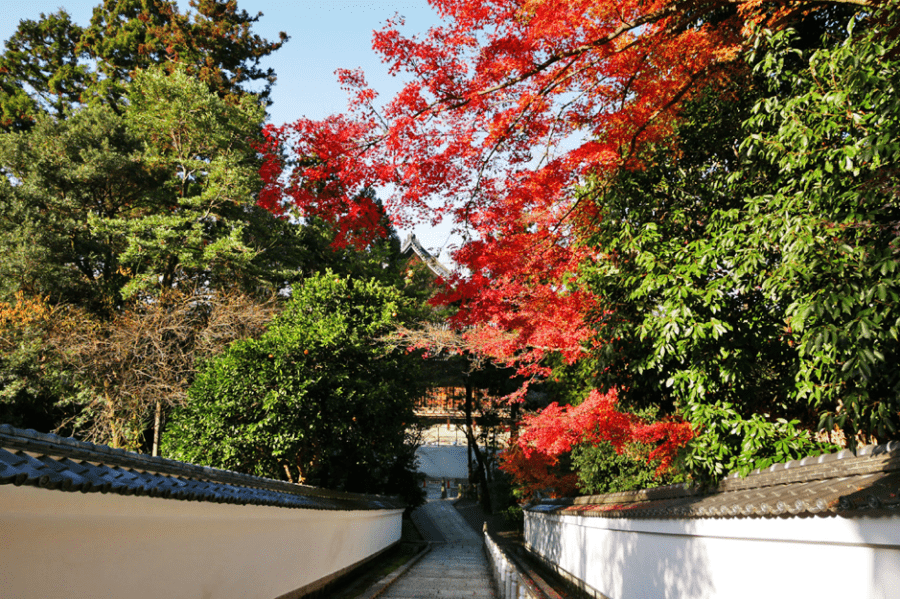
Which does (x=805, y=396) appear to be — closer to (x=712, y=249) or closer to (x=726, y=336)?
(x=726, y=336)

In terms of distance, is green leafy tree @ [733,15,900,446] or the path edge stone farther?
the path edge stone

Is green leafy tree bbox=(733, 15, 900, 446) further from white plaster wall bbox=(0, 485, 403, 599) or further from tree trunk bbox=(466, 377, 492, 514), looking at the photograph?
tree trunk bbox=(466, 377, 492, 514)

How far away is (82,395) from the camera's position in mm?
17281

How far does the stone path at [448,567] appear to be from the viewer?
33.3 ft

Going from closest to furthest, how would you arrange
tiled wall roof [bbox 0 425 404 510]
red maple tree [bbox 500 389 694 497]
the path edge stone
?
1. tiled wall roof [bbox 0 425 404 510]
2. the path edge stone
3. red maple tree [bbox 500 389 694 497]

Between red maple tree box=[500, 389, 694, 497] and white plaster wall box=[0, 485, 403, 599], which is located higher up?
red maple tree box=[500, 389, 694, 497]

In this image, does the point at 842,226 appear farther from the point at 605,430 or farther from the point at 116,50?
the point at 116,50

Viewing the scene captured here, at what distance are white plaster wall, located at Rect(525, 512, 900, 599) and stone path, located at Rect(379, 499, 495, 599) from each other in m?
2.64

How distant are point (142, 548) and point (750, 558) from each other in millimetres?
5002

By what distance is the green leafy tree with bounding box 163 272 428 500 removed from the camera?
1383cm

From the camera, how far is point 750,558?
4.74 metres

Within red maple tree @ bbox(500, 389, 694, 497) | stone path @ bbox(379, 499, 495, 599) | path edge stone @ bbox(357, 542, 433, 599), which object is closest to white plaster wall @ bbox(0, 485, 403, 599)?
path edge stone @ bbox(357, 542, 433, 599)

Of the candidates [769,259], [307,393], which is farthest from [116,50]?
[769,259]

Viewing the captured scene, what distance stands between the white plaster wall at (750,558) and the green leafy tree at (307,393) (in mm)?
7722
